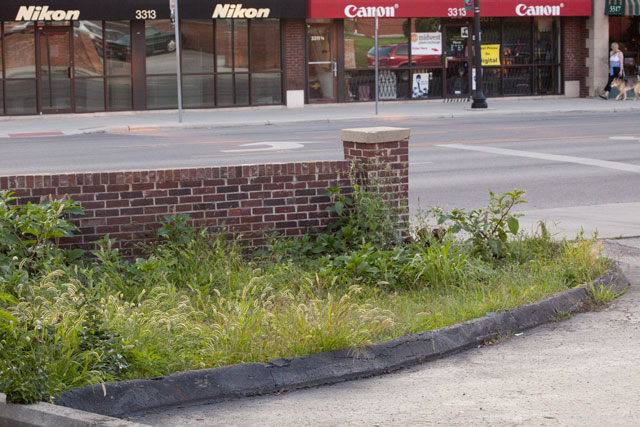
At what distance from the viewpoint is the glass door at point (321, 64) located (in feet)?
107

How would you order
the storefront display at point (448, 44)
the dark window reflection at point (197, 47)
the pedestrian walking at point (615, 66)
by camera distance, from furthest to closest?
1. the pedestrian walking at point (615, 66)
2. the storefront display at point (448, 44)
3. the dark window reflection at point (197, 47)

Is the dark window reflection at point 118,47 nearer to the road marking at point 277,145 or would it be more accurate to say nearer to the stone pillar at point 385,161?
the road marking at point 277,145

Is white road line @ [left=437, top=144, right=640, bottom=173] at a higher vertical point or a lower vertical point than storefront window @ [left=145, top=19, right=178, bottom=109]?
lower

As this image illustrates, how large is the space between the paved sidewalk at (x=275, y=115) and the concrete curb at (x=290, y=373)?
20011 mm

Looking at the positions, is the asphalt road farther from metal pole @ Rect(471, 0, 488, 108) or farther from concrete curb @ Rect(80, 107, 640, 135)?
metal pole @ Rect(471, 0, 488, 108)

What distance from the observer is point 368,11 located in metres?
32.1

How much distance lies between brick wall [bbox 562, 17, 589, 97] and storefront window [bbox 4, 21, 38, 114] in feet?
60.8

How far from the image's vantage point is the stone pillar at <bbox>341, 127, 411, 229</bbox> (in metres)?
9.10

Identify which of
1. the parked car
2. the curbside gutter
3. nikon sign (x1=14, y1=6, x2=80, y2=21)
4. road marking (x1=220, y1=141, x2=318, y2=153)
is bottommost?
the curbside gutter

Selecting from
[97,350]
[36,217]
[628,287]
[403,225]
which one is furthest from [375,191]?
[97,350]

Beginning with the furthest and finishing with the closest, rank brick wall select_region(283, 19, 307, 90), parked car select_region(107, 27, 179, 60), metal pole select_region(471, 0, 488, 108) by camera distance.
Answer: brick wall select_region(283, 19, 307, 90) → parked car select_region(107, 27, 179, 60) → metal pole select_region(471, 0, 488, 108)

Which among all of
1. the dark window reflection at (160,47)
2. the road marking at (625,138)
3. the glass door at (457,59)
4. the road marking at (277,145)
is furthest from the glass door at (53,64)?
the road marking at (625,138)

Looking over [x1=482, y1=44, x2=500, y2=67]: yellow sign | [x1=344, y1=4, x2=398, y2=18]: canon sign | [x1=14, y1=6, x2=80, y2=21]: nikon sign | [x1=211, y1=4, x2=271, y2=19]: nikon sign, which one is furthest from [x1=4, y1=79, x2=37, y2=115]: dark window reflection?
[x1=482, y1=44, x2=500, y2=67]: yellow sign

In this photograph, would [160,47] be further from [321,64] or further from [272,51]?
[321,64]
